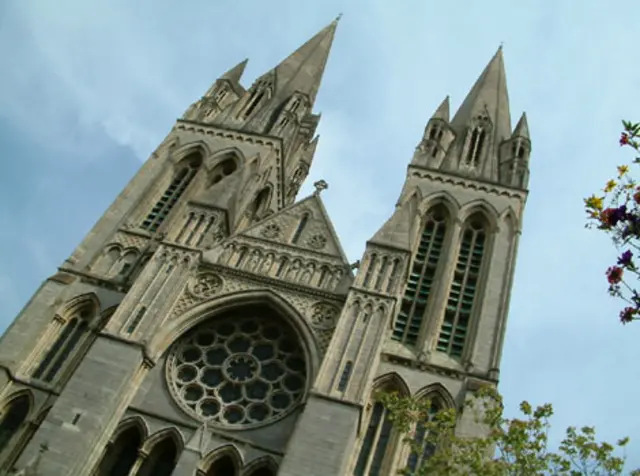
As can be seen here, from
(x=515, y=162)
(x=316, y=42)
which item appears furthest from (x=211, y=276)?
(x=316, y=42)

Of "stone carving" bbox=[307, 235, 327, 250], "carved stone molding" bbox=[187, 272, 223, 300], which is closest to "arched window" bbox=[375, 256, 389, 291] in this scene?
"stone carving" bbox=[307, 235, 327, 250]

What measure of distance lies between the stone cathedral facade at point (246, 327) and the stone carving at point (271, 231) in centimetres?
6

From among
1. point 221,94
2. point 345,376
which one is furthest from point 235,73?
point 345,376

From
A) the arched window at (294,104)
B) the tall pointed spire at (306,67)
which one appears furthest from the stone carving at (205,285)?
the tall pointed spire at (306,67)

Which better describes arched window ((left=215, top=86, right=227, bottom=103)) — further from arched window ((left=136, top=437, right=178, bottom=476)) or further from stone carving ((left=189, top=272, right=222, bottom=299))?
arched window ((left=136, top=437, right=178, bottom=476))

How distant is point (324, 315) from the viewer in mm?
18781

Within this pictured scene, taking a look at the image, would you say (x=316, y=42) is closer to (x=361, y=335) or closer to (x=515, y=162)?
(x=515, y=162)

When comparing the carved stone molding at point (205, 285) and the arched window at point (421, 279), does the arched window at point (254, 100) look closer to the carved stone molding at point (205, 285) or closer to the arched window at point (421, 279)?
the arched window at point (421, 279)

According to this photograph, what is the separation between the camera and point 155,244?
21.9m

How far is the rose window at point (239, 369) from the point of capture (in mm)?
17516

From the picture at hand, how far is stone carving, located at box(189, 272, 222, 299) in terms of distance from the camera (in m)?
19.2

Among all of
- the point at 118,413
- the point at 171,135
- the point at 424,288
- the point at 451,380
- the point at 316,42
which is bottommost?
the point at 118,413

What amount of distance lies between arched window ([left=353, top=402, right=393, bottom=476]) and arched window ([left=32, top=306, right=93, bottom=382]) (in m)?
7.91

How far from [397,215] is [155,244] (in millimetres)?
7362
